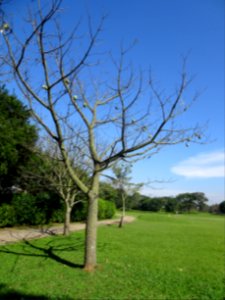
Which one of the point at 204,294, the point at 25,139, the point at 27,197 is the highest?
the point at 25,139

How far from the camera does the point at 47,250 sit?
10500 mm

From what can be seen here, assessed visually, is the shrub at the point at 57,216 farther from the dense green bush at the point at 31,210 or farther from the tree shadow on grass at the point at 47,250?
the tree shadow on grass at the point at 47,250

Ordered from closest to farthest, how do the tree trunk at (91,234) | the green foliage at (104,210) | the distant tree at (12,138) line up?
the tree trunk at (91,234) → the distant tree at (12,138) → the green foliage at (104,210)

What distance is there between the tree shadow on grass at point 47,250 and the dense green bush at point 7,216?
557 centimetres

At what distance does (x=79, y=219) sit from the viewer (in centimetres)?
2503

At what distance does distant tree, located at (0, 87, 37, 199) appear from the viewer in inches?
660

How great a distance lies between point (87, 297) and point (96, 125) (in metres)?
4.57

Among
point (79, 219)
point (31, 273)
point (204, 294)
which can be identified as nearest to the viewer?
point (204, 294)

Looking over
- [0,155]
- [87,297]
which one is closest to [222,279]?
[87,297]

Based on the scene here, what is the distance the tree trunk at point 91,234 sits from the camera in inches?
306

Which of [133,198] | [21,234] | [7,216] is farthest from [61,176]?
[133,198]

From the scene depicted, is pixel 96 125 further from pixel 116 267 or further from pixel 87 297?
pixel 87 297

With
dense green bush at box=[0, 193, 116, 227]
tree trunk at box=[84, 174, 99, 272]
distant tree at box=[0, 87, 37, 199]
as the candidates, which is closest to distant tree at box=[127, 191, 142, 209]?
dense green bush at box=[0, 193, 116, 227]

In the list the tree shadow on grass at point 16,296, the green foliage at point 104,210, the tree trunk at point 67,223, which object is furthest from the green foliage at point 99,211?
the tree shadow on grass at point 16,296
